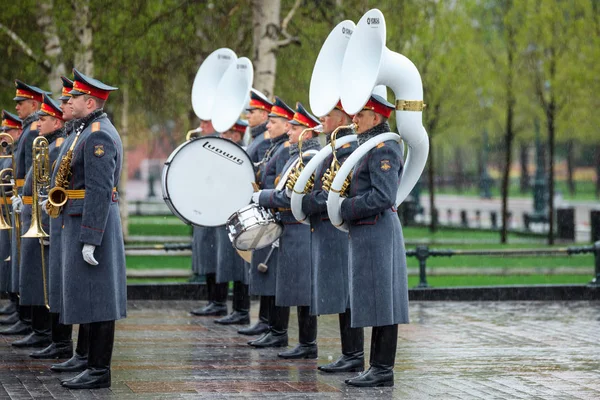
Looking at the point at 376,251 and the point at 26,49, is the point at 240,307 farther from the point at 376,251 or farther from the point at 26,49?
the point at 26,49

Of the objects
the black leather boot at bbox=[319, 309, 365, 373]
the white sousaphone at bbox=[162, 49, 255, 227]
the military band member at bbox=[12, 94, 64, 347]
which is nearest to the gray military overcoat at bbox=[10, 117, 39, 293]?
the military band member at bbox=[12, 94, 64, 347]

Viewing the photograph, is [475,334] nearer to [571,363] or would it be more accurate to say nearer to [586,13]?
[571,363]

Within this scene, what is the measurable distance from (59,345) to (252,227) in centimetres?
183

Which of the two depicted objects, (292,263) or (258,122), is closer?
(292,263)

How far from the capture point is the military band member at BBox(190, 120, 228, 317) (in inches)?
524

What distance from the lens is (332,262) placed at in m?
9.63

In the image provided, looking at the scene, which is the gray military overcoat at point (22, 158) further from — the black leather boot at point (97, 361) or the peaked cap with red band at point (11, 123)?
the black leather boot at point (97, 361)

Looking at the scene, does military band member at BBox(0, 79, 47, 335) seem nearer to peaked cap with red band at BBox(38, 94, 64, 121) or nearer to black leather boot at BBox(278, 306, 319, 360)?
peaked cap with red band at BBox(38, 94, 64, 121)

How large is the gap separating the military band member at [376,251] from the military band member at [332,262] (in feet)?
1.93

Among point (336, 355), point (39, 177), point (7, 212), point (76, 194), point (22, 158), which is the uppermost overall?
point (22, 158)

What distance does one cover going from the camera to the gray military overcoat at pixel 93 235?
8.48m

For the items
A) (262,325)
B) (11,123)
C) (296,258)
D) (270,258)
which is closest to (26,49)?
(11,123)

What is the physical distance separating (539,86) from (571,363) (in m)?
14.3

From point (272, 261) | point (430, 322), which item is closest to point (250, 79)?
point (272, 261)
